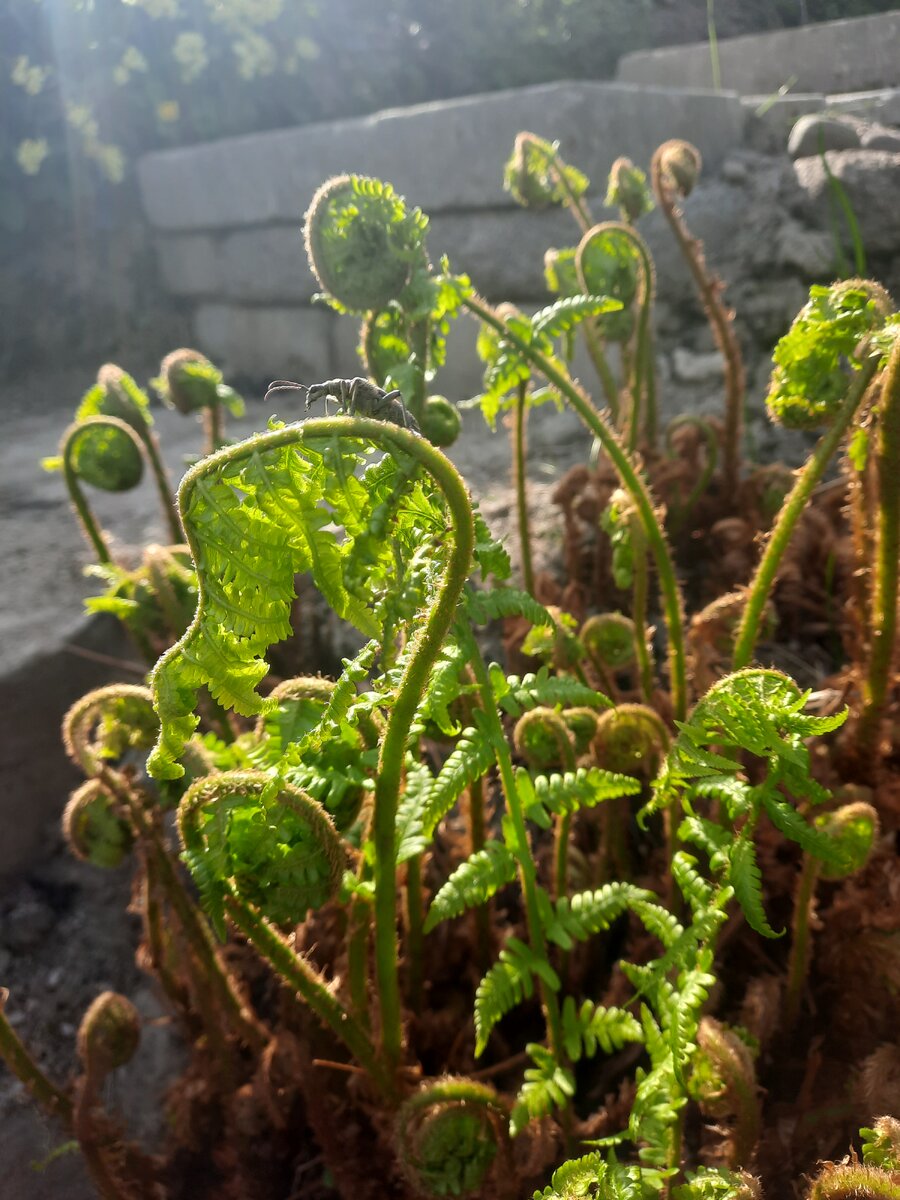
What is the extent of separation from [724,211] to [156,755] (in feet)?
8.89

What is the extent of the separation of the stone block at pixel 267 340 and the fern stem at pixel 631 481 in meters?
3.05

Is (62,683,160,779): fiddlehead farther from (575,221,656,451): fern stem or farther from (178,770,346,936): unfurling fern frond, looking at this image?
(575,221,656,451): fern stem

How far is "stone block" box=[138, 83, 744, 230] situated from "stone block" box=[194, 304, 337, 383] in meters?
0.41

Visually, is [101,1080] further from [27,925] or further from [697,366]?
[697,366]

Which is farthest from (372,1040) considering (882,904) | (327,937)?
(882,904)

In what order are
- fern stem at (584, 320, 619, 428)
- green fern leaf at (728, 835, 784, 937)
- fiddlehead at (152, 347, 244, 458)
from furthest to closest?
fern stem at (584, 320, 619, 428) < fiddlehead at (152, 347, 244, 458) < green fern leaf at (728, 835, 784, 937)

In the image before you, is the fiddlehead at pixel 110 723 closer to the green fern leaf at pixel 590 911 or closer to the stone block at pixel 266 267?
the green fern leaf at pixel 590 911

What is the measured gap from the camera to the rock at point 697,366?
282 cm

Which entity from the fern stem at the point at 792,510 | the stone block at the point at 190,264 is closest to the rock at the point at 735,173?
the fern stem at the point at 792,510

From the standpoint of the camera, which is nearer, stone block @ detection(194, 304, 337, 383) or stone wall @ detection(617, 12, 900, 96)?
stone wall @ detection(617, 12, 900, 96)

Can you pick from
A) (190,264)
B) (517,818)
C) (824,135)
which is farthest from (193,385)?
(190,264)

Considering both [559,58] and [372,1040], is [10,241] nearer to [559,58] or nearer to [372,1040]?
[559,58]

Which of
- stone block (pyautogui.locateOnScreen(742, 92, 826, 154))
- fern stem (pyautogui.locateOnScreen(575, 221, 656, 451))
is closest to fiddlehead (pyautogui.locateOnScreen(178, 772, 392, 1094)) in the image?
fern stem (pyautogui.locateOnScreen(575, 221, 656, 451))

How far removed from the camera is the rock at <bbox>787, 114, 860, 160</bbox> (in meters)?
2.86
